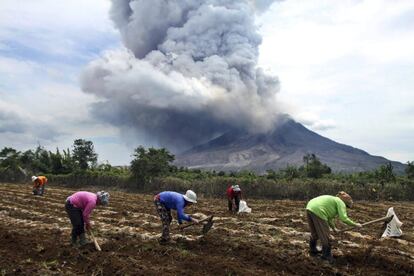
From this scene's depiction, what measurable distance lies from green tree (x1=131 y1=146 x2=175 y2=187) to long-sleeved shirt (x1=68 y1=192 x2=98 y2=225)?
2790 centimetres

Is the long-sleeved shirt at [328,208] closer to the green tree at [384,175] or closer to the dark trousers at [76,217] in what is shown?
the dark trousers at [76,217]

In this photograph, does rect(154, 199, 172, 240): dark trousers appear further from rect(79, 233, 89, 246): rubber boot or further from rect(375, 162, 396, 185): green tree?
rect(375, 162, 396, 185): green tree

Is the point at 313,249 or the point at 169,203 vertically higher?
the point at 169,203

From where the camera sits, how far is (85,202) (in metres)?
10.8

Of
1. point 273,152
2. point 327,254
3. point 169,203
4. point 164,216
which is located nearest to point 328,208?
point 327,254

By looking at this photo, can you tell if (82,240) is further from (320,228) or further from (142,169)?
(142,169)

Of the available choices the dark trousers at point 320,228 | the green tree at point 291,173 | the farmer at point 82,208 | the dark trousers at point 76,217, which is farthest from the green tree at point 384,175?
the dark trousers at point 76,217

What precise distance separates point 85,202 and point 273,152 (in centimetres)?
15592

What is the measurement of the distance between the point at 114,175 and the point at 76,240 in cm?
3094

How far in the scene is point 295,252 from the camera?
1084cm

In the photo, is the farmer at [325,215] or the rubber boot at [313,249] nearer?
the farmer at [325,215]

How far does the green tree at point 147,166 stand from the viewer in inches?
1529

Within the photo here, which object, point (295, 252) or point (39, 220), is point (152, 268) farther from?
point (39, 220)

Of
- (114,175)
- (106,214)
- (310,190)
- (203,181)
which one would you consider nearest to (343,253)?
(106,214)
